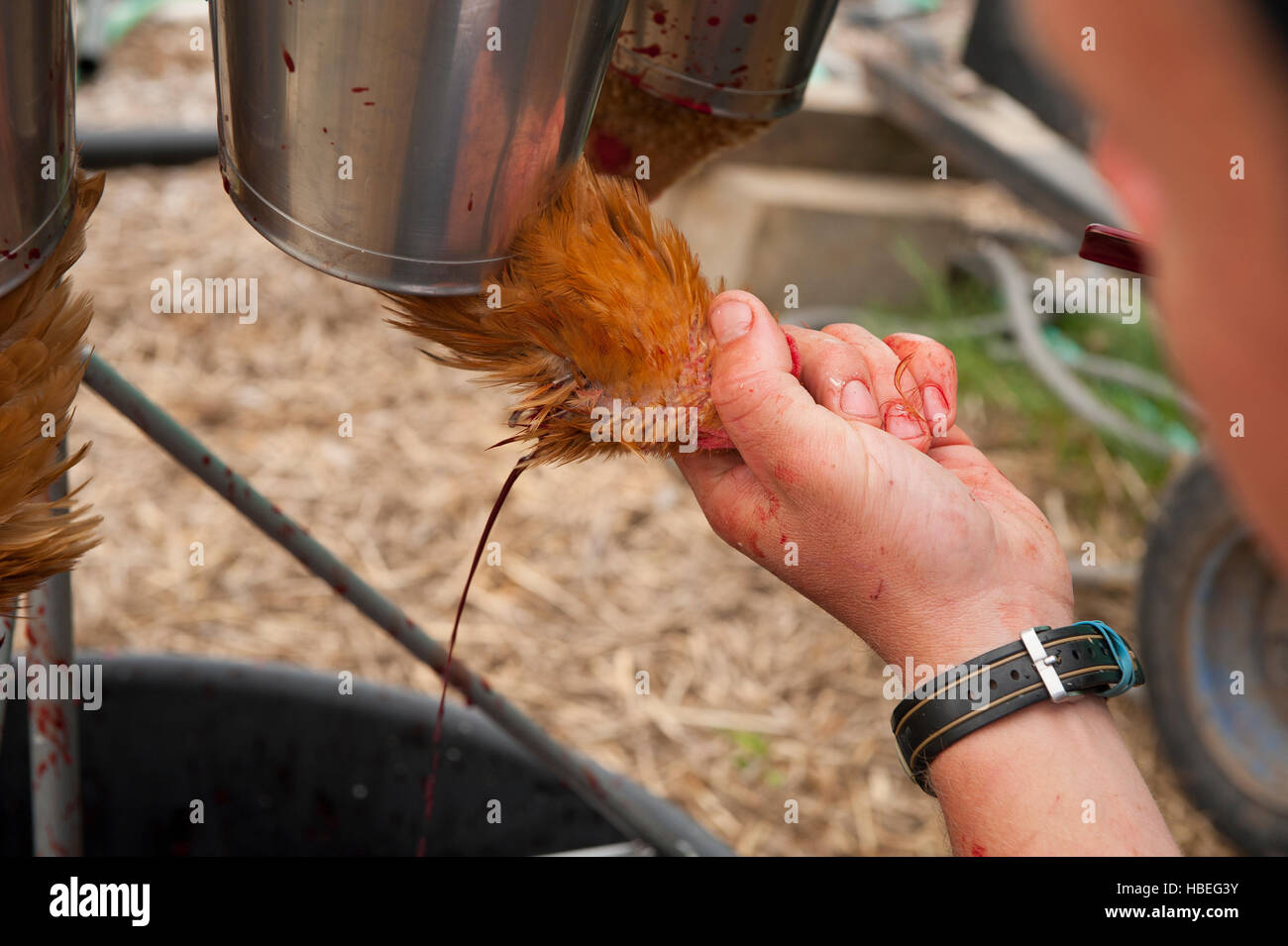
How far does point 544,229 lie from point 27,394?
0.30 metres

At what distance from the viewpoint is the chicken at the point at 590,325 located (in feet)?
2.23

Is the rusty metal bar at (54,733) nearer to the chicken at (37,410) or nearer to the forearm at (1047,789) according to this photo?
the chicken at (37,410)

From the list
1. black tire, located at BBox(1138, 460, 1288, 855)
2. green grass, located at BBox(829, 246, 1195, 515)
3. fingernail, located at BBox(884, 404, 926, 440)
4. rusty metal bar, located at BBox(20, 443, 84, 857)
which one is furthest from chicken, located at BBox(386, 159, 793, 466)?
green grass, located at BBox(829, 246, 1195, 515)

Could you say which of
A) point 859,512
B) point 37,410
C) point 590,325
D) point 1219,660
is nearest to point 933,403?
point 859,512

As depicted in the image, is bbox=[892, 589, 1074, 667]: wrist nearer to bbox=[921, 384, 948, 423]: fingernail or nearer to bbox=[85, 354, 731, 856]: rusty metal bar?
bbox=[921, 384, 948, 423]: fingernail

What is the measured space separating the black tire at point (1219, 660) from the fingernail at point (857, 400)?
911 millimetres

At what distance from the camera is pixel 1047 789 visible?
0.65 m

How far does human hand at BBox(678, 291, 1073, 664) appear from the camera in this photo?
689 millimetres

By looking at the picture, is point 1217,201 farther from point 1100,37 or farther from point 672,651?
point 672,651

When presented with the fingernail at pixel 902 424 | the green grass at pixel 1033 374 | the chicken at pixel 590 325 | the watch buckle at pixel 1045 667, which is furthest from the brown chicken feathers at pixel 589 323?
the green grass at pixel 1033 374

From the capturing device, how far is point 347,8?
21.1 inches

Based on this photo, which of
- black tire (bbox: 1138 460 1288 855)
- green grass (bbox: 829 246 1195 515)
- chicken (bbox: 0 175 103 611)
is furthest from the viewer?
green grass (bbox: 829 246 1195 515)

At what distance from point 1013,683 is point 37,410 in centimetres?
57
